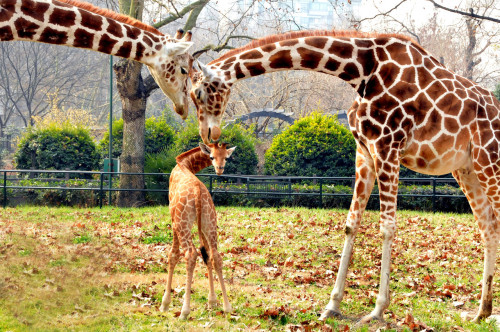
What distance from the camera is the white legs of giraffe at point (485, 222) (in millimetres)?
5891

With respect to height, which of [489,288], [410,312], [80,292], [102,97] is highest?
[102,97]

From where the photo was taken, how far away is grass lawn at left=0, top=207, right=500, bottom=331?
113 inches

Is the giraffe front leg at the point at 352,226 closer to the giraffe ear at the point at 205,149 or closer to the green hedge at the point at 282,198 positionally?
the giraffe ear at the point at 205,149

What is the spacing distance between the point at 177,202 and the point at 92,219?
722cm

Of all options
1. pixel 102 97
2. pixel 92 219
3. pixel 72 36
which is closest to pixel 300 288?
pixel 72 36

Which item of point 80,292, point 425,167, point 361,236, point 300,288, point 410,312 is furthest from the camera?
point 361,236

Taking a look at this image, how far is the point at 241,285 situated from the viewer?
24.1 ft

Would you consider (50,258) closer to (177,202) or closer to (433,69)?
(177,202)

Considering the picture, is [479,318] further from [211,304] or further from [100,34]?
[100,34]

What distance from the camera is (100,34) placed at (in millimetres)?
5320

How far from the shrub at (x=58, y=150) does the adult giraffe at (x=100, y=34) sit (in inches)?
528

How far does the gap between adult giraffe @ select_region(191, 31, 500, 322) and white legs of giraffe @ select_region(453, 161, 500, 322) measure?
0.02 meters

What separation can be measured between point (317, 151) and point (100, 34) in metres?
11.9

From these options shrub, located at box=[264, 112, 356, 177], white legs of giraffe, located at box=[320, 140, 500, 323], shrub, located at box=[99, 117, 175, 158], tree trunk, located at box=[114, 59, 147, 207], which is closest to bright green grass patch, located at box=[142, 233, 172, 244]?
white legs of giraffe, located at box=[320, 140, 500, 323]
